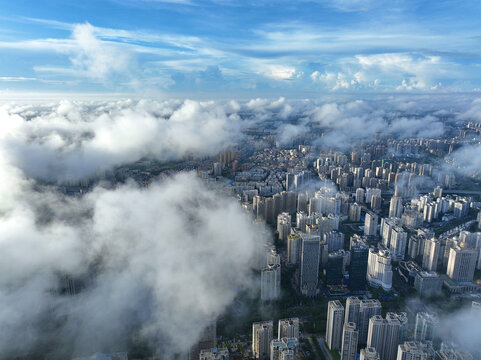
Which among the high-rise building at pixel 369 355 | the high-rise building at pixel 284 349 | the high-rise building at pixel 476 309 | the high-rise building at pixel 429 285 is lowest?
the high-rise building at pixel 429 285

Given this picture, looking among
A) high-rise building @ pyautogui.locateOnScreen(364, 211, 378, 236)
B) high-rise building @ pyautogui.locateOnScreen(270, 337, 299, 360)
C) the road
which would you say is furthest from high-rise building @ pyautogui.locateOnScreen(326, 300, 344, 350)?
high-rise building @ pyautogui.locateOnScreen(364, 211, 378, 236)

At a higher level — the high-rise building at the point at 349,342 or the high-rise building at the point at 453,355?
the high-rise building at the point at 453,355

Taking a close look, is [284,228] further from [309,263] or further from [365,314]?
[365,314]

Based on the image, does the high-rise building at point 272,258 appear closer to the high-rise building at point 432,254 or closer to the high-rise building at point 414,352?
the high-rise building at point 414,352

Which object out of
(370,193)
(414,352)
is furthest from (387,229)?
(414,352)

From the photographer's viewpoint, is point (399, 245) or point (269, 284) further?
point (399, 245)

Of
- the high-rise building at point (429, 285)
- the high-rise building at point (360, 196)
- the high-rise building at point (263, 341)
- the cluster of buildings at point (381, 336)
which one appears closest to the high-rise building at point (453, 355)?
the cluster of buildings at point (381, 336)
